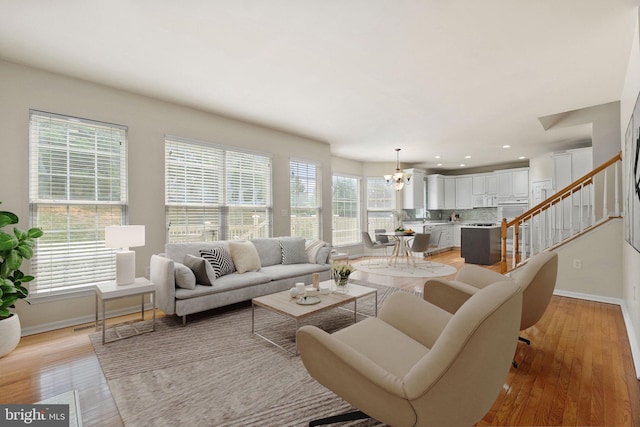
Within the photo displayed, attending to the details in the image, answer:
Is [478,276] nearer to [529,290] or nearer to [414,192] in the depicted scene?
[529,290]

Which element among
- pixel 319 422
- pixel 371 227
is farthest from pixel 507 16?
pixel 371 227

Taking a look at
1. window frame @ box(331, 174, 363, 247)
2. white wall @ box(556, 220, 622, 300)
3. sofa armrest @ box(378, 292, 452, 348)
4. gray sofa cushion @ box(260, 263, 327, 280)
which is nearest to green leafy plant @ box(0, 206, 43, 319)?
gray sofa cushion @ box(260, 263, 327, 280)

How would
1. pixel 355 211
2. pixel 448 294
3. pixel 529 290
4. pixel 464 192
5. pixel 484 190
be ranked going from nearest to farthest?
pixel 529 290 → pixel 448 294 → pixel 355 211 → pixel 484 190 → pixel 464 192

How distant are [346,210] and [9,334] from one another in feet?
21.8

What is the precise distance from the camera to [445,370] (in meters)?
1.09

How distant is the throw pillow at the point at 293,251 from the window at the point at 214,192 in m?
0.67

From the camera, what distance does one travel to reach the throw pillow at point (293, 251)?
4.68 meters

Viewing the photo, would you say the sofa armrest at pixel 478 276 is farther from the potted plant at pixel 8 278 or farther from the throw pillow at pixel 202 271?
the potted plant at pixel 8 278

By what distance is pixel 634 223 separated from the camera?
243 centimetres

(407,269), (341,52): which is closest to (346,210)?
(407,269)

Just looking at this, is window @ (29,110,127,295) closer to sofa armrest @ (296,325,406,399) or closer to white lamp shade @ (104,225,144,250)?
white lamp shade @ (104,225,144,250)

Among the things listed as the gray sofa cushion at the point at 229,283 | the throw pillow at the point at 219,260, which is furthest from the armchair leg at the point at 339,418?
the throw pillow at the point at 219,260

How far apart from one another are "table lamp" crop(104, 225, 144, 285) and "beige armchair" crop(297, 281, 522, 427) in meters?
2.57

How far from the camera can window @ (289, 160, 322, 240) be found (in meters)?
5.88
